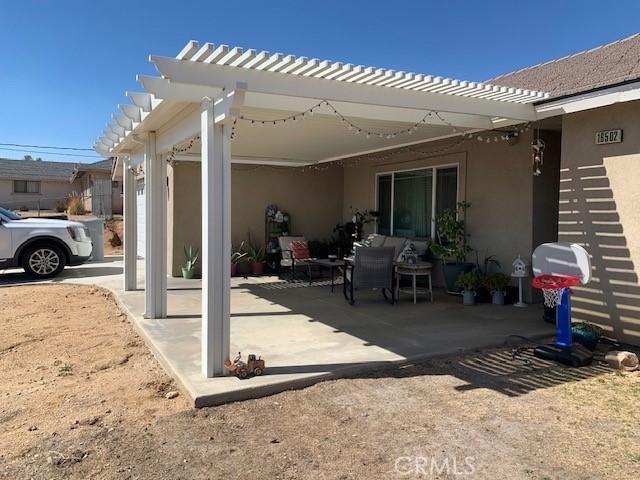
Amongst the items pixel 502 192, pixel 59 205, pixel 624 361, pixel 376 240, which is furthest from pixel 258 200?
pixel 59 205

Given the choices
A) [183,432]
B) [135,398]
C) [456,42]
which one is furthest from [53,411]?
[456,42]

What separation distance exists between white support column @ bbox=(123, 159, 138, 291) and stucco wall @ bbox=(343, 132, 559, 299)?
5259mm

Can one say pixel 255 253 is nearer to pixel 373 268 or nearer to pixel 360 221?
pixel 360 221

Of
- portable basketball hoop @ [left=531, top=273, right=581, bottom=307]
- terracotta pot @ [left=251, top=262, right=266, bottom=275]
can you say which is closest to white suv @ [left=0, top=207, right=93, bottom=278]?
terracotta pot @ [left=251, top=262, right=266, bottom=275]

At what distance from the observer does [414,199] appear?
9.35 m

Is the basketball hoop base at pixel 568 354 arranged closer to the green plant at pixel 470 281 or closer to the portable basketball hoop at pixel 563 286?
the portable basketball hoop at pixel 563 286

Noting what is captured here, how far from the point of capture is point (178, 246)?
33.2ft

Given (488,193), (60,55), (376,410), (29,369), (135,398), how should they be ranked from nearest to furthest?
(376,410) < (135,398) < (29,369) < (488,193) < (60,55)

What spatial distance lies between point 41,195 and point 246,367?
3366cm

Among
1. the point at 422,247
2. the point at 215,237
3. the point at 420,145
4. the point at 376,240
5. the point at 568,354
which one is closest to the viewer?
the point at 215,237

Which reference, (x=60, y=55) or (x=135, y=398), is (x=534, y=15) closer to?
(x=135, y=398)

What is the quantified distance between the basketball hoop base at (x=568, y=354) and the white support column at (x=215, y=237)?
296cm

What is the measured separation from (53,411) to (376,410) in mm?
2372

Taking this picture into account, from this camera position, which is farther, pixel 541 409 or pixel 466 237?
pixel 466 237
